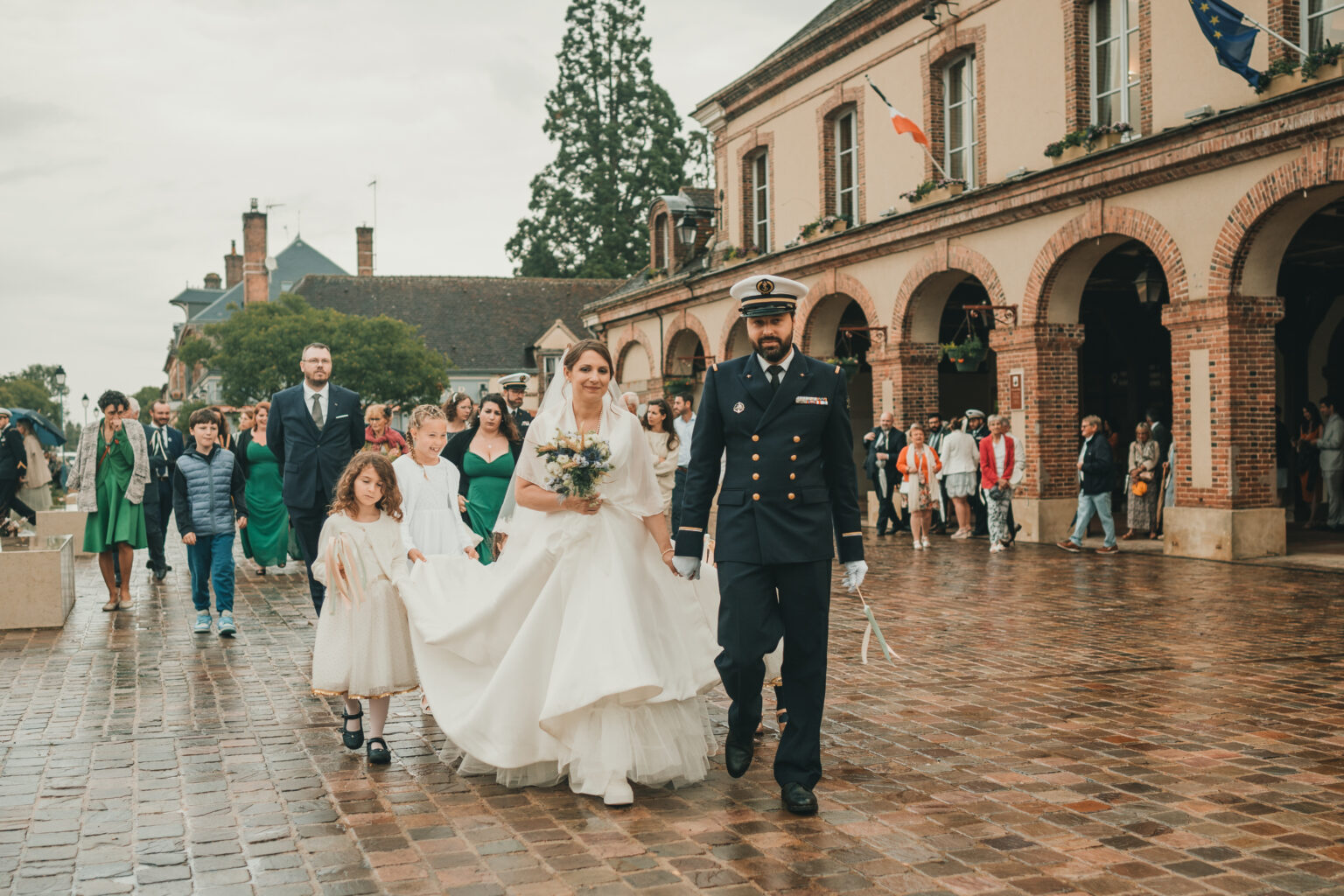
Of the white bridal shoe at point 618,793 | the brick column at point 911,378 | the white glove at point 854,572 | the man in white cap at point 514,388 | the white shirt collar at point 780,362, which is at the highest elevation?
the brick column at point 911,378

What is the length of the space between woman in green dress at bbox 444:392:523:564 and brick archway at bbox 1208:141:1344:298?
998 cm

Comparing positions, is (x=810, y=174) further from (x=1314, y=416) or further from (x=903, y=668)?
(x=903, y=668)

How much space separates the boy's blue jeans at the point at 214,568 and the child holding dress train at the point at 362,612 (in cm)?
440

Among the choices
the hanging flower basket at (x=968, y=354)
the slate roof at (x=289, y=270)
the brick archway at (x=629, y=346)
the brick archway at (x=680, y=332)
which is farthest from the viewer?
the slate roof at (x=289, y=270)

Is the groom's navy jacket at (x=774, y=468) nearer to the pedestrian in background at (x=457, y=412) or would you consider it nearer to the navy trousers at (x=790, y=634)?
the navy trousers at (x=790, y=634)

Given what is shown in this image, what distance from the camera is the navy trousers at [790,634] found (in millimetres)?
5215

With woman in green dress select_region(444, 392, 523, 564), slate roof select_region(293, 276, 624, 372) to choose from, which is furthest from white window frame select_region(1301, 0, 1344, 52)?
slate roof select_region(293, 276, 624, 372)

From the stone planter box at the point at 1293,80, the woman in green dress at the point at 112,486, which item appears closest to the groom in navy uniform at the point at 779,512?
the woman in green dress at the point at 112,486

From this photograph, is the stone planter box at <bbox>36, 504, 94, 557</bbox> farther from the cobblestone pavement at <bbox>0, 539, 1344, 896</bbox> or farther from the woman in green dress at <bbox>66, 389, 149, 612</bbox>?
the cobblestone pavement at <bbox>0, 539, 1344, 896</bbox>

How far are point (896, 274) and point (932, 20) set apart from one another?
438cm

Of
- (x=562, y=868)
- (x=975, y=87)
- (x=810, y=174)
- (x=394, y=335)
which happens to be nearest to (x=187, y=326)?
(x=394, y=335)

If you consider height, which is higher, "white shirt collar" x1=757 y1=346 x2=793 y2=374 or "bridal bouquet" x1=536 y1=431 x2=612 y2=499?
"white shirt collar" x1=757 y1=346 x2=793 y2=374

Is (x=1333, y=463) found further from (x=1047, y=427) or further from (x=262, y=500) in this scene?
(x=262, y=500)

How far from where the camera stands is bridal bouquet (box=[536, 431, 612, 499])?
5.68 metres
